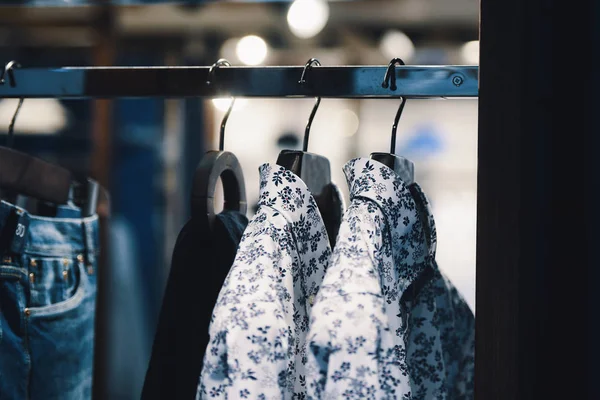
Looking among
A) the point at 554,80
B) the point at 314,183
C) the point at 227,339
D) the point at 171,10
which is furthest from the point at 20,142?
the point at 554,80

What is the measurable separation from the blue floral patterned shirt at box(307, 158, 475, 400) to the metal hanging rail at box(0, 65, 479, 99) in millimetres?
126

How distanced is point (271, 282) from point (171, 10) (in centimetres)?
244

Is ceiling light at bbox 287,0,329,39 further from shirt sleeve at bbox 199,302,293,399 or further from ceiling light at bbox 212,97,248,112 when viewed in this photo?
shirt sleeve at bbox 199,302,293,399

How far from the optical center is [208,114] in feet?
10.00

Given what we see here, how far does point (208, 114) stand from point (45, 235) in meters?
2.04

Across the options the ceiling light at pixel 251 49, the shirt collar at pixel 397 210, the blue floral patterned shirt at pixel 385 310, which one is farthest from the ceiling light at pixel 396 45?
the shirt collar at pixel 397 210

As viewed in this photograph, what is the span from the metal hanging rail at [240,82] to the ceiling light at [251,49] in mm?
2154

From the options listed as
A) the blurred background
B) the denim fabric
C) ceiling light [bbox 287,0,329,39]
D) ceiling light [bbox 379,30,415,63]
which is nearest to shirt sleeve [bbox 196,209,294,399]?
the denim fabric

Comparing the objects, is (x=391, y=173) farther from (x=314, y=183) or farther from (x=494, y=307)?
(x=494, y=307)

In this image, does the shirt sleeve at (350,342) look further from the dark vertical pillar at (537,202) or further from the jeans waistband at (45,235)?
the jeans waistband at (45,235)

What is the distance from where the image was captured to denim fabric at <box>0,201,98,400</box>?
0.98 m

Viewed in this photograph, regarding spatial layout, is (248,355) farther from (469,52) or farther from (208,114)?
(469,52)

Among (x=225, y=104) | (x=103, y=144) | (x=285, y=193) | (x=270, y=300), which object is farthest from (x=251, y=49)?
(x=270, y=300)

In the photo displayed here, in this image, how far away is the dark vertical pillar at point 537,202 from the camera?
0.64 m
